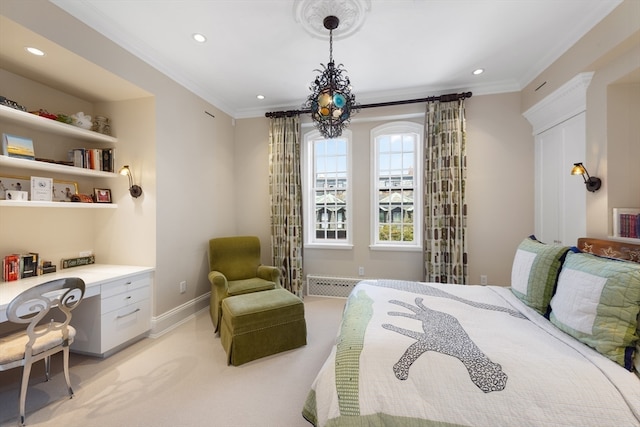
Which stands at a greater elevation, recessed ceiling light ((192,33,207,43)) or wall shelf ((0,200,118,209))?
recessed ceiling light ((192,33,207,43))

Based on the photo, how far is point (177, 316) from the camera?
122 inches

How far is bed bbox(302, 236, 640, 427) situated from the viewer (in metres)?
1.06

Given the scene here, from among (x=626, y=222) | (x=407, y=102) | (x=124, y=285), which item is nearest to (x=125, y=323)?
(x=124, y=285)

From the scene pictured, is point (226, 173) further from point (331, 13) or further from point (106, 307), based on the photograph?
point (331, 13)

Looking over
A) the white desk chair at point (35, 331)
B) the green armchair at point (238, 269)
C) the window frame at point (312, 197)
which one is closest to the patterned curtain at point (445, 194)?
the window frame at point (312, 197)

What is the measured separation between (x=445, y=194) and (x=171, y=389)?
3635 millimetres

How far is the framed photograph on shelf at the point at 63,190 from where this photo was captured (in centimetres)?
259

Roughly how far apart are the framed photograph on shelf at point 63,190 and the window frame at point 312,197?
278 centimetres

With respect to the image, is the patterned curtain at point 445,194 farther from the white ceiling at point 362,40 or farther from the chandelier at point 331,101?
the chandelier at point 331,101

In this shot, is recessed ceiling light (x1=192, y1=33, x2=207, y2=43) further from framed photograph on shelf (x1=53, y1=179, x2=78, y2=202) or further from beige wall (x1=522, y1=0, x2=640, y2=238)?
beige wall (x1=522, y1=0, x2=640, y2=238)

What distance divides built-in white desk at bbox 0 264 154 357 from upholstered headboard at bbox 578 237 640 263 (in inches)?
169

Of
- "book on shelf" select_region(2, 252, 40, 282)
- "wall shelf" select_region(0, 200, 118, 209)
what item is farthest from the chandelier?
"book on shelf" select_region(2, 252, 40, 282)

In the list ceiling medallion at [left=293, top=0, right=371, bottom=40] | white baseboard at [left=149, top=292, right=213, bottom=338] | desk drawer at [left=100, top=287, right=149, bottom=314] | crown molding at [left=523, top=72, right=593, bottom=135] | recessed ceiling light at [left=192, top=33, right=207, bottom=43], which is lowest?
white baseboard at [left=149, top=292, right=213, bottom=338]

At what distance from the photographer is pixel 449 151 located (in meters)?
3.44
